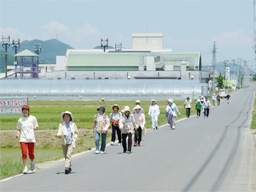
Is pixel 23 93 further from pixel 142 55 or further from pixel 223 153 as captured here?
pixel 223 153

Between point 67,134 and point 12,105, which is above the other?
point 67,134

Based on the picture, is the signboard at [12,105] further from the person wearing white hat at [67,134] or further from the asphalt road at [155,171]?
the person wearing white hat at [67,134]

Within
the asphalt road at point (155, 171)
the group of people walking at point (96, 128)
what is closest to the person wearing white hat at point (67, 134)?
the group of people walking at point (96, 128)

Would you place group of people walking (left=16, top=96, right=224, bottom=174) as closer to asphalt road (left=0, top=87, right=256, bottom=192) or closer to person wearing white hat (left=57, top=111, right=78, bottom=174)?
person wearing white hat (left=57, top=111, right=78, bottom=174)

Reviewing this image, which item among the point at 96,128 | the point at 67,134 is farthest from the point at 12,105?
the point at 67,134

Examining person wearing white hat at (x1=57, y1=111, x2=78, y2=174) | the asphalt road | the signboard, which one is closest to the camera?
the asphalt road

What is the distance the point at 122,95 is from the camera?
294 feet

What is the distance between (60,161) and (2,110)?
2330 cm

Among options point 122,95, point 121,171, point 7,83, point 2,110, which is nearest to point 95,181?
point 121,171

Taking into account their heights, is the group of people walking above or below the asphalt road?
above

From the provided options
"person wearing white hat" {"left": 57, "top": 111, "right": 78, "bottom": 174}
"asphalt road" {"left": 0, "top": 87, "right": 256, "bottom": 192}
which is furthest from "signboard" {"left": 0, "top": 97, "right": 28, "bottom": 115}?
"person wearing white hat" {"left": 57, "top": 111, "right": 78, "bottom": 174}

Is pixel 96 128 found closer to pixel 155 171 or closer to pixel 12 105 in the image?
pixel 155 171

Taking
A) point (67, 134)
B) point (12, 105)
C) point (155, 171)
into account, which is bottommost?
point (155, 171)

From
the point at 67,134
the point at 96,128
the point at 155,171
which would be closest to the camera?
the point at 155,171
